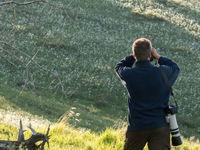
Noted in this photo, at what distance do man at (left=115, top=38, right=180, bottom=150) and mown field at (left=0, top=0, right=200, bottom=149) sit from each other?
12.7ft

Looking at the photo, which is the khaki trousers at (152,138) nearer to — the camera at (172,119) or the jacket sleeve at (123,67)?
the camera at (172,119)

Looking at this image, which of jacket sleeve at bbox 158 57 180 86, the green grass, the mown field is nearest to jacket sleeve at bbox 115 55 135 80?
jacket sleeve at bbox 158 57 180 86

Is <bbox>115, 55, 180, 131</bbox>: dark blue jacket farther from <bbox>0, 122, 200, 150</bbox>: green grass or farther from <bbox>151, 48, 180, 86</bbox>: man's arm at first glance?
<bbox>0, 122, 200, 150</bbox>: green grass

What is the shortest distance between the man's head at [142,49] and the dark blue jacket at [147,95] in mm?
96

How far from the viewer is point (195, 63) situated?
136 ft

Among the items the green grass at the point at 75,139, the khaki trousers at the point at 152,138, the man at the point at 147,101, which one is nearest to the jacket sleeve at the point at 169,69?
the man at the point at 147,101

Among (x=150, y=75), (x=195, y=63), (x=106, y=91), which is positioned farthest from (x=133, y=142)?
(x=195, y=63)

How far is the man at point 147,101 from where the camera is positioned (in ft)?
19.3

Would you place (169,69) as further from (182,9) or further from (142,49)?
(182,9)

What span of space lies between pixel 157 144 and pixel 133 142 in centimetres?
44

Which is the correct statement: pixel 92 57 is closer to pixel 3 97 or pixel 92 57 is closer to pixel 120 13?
pixel 3 97

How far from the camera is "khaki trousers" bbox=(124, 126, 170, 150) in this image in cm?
588

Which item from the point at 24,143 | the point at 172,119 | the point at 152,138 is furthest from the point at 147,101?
the point at 24,143

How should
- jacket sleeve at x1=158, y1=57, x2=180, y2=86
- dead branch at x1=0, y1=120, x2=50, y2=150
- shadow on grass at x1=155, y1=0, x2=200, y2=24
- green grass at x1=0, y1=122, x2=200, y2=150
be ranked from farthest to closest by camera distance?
shadow on grass at x1=155, y1=0, x2=200, y2=24
green grass at x1=0, y1=122, x2=200, y2=150
dead branch at x1=0, y1=120, x2=50, y2=150
jacket sleeve at x1=158, y1=57, x2=180, y2=86
